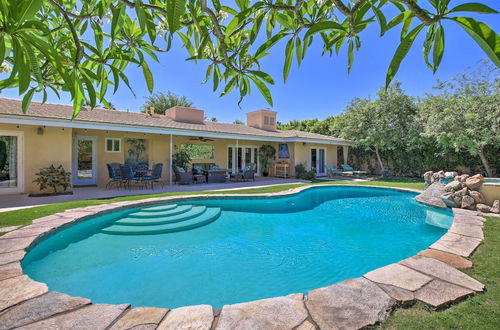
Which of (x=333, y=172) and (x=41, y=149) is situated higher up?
(x=41, y=149)

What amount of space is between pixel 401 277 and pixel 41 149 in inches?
488

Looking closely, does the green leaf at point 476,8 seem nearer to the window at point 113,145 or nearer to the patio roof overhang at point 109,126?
the patio roof overhang at point 109,126

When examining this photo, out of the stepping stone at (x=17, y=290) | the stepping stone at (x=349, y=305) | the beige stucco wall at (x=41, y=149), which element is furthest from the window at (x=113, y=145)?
the stepping stone at (x=349, y=305)

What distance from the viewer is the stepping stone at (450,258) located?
327 centimetres

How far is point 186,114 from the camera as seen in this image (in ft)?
54.6

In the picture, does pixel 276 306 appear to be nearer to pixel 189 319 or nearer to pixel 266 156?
pixel 189 319

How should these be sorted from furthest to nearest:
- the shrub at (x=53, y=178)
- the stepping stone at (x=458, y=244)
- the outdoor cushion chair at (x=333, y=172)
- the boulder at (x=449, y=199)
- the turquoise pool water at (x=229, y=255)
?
the outdoor cushion chair at (x=333, y=172)
the shrub at (x=53, y=178)
the boulder at (x=449, y=199)
the stepping stone at (x=458, y=244)
the turquoise pool water at (x=229, y=255)

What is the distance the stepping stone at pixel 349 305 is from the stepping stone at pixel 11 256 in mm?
4071

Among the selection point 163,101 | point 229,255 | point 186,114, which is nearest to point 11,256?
point 229,255

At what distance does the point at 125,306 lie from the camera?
8.04ft

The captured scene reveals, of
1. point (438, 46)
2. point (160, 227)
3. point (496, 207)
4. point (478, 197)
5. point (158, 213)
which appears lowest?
point (160, 227)

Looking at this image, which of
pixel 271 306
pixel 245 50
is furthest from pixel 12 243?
pixel 245 50

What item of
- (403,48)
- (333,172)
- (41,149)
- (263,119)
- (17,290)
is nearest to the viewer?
(403,48)

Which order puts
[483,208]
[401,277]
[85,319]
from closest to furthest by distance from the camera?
[85,319] → [401,277] → [483,208]
